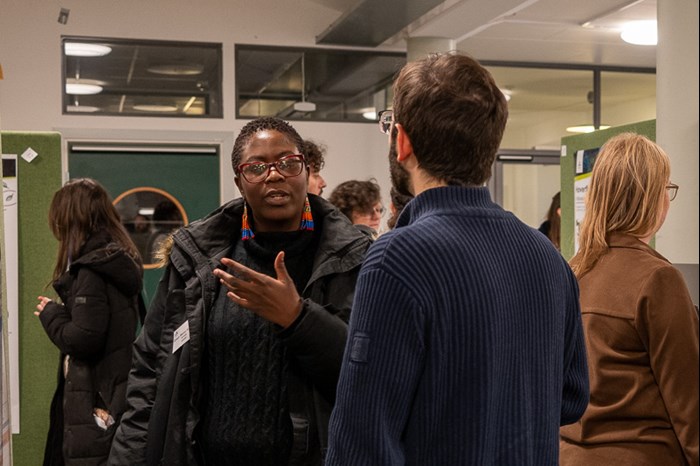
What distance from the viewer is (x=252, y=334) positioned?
1824 mm

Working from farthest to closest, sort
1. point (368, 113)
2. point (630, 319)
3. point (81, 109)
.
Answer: point (368, 113), point (81, 109), point (630, 319)

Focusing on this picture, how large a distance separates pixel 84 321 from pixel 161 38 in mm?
3622

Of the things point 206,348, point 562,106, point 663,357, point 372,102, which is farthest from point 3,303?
point 562,106

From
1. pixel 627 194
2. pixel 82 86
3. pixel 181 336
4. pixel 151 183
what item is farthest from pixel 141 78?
pixel 627 194

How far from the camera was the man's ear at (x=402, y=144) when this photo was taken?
1.18 meters

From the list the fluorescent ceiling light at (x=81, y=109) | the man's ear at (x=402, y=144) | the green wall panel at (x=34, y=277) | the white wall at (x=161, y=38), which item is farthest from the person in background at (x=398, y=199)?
the fluorescent ceiling light at (x=81, y=109)

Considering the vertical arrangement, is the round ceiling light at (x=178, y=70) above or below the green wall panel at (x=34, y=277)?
above

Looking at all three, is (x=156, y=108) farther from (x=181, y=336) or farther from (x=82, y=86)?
(x=181, y=336)

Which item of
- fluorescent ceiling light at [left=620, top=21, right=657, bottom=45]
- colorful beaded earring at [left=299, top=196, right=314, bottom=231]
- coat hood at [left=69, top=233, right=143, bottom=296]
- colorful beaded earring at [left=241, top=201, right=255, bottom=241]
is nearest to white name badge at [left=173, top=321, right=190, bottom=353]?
colorful beaded earring at [left=241, top=201, right=255, bottom=241]

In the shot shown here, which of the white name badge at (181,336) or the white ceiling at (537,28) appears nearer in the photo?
the white name badge at (181,336)

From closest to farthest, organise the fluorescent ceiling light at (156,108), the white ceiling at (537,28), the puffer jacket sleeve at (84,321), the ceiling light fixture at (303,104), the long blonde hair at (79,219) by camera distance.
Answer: the puffer jacket sleeve at (84,321) < the long blonde hair at (79,219) < the white ceiling at (537,28) < the fluorescent ceiling light at (156,108) < the ceiling light fixture at (303,104)

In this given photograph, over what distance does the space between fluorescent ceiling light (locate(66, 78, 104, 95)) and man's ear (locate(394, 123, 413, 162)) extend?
5359mm

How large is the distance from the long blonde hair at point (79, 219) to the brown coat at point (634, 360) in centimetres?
202

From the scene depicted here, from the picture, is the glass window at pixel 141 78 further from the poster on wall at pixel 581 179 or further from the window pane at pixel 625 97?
the window pane at pixel 625 97
